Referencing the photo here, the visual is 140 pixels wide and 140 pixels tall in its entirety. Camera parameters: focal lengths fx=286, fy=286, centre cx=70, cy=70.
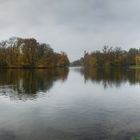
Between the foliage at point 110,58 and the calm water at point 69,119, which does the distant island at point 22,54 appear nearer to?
the foliage at point 110,58

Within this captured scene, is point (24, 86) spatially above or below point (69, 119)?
above

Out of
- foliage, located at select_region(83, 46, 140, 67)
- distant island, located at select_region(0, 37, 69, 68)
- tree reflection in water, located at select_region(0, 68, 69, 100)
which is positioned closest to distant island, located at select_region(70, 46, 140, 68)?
foliage, located at select_region(83, 46, 140, 67)

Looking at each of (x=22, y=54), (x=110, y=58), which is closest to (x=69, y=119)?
(x=22, y=54)

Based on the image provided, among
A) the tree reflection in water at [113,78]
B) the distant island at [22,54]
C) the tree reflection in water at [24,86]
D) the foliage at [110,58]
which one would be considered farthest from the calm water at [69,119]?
the foliage at [110,58]

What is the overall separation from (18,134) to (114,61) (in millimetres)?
158694

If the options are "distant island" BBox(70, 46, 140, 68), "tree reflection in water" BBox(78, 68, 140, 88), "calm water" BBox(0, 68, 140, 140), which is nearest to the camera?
"calm water" BBox(0, 68, 140, 140)

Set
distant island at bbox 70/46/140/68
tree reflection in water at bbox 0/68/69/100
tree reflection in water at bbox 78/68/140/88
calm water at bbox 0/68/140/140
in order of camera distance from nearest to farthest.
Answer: calm water at bbox 0/68/140/140 → tree reflection in water at bbox 0/68/69/100 → tree reflection in water at bbox 78/68/140/88 → distant island at bbox 70/46/140/68

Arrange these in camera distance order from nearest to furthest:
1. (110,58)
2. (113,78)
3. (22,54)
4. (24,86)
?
(24,86) → (113,78) → (22,54) → (110,58)

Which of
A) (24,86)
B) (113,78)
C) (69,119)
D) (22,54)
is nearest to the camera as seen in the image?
(69,119)

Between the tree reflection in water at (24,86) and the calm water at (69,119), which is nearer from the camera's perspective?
the calm water at (69,119)

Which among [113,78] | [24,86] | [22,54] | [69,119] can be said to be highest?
[22,54]

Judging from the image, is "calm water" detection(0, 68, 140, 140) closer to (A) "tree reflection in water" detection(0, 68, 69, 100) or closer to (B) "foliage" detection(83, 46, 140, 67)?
(A) "tree reflection in water" detection(0, 68, 69, 100)

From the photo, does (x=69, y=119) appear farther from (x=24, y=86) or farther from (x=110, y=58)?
(x=110, y=58)

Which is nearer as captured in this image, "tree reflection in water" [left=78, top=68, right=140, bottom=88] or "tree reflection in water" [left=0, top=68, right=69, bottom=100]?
"tree reflection in water" [left=0, top=68, right=69, bottom=100]
